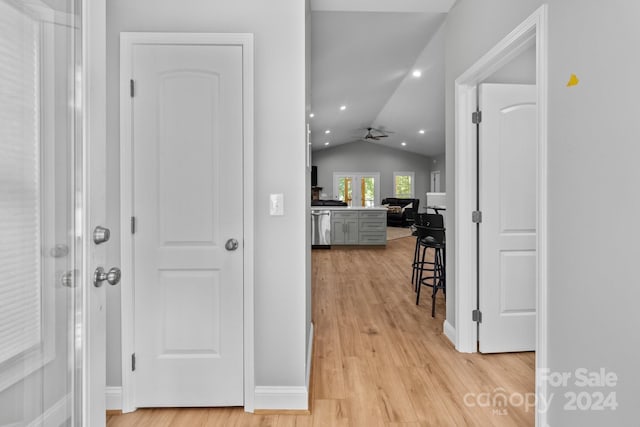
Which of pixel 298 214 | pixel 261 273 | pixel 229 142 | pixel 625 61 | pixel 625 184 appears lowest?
pixel 261 273

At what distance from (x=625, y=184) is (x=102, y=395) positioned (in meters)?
1.76

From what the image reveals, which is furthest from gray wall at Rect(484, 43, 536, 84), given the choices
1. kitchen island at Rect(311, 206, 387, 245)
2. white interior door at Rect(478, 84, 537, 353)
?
kitchen island at Rect(311, 206, 387, 245)

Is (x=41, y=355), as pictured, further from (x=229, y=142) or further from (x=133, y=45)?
(x=133, y=45)

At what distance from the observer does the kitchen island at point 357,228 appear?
7.70 metres

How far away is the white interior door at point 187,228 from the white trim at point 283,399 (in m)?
0.12

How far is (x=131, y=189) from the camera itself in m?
1.97

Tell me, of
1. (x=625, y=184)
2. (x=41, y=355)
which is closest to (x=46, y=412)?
(x=41, y=355)

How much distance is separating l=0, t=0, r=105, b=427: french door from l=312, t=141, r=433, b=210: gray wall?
13.5 m

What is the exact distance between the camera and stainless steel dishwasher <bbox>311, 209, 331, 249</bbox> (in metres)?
7.59

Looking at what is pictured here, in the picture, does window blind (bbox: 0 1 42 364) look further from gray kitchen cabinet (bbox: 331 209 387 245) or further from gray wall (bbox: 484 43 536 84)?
gray kitchen cabinet (bbox: 331 209 387 245)

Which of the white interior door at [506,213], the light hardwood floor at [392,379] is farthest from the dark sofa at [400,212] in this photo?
the white interior door at [506,213]

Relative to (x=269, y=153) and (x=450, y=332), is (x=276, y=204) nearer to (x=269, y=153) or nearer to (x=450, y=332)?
(x=269, y=153)

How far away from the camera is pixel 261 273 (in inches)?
78.0

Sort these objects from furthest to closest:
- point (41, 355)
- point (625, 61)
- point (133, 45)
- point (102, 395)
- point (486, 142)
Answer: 1. point (486, 142)
2. point (133, 45)
3. point (625, 61)
4. point (102, 395)
5. point (41, 355)
